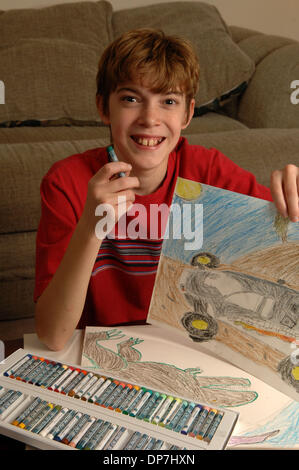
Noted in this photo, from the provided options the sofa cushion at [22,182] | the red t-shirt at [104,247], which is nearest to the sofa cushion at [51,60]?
the sofa cushion at [22,182]

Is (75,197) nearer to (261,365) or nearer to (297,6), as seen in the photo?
(261,365)

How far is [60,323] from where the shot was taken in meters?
0.75

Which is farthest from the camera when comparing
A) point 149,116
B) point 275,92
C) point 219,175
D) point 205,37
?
point 205,37

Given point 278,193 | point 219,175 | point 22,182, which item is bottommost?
point 22,182

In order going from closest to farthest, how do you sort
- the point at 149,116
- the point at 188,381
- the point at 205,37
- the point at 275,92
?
1. the point at 188,381
2. the point at 149,116
3. the point at 275,92
4. the point at 205,37

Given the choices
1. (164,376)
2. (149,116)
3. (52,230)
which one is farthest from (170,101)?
(164,376)

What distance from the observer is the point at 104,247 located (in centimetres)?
95

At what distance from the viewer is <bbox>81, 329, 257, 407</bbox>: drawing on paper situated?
2.15 ft

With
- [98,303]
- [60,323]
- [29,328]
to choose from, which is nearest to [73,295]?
[60,323]

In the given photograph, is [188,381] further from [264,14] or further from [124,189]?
[264,14]

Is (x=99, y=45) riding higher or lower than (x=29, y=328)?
higher

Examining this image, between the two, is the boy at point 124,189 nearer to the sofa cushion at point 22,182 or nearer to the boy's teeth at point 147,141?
the boy's teeth at point 147,141

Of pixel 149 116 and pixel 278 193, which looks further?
pixel 149 116
